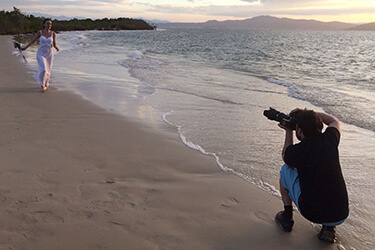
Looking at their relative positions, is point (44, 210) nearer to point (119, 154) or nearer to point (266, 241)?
point (119, 154)

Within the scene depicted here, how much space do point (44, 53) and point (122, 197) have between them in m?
6.21

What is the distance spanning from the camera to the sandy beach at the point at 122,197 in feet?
7.72

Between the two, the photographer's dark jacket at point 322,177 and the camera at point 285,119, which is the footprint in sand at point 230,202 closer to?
the photographer's dark jacket at point 322,177

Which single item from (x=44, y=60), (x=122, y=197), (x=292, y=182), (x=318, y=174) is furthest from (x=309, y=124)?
(x=44, y=60)

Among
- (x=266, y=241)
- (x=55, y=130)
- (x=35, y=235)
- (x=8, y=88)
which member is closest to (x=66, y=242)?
(x=35, y=235)

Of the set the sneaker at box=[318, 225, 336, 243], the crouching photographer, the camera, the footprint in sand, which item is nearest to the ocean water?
the sneaker at box=[318, 225, 336, 243]

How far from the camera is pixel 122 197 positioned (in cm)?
288

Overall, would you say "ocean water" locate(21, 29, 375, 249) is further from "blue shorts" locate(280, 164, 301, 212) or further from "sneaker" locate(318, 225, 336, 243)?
"blue shorts" locate(280, 164, 301, 212)

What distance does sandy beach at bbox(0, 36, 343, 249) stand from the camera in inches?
92.7

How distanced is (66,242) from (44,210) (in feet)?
1.65

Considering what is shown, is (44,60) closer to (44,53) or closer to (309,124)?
(44,53)

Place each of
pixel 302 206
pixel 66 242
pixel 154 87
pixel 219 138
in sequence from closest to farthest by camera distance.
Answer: pixel 66 242 → pixel 302 206 → pixel 219 138 → pixel 154 87

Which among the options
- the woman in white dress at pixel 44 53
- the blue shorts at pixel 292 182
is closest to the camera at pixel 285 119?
the blue shorts at pixel 292 182

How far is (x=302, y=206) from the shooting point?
7.98 ft
